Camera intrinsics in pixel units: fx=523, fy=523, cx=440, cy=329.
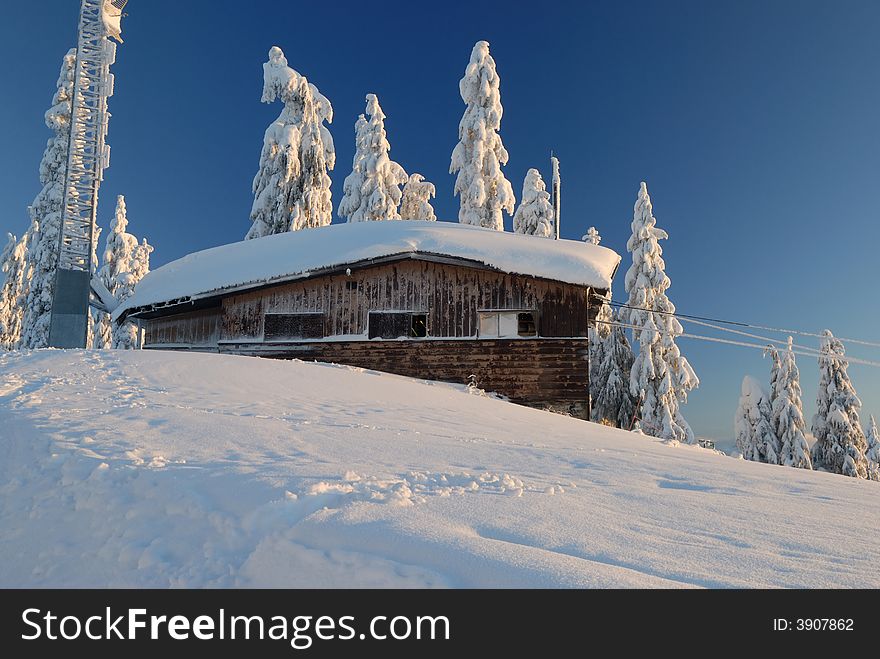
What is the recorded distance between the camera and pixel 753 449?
102 ft

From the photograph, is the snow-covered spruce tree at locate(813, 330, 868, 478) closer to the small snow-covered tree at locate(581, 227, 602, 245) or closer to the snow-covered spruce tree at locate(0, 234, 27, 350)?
the small snow-covered tree at locate(581, 227, 602, 245)

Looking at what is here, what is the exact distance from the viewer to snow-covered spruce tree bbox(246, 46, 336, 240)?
30.4 meters

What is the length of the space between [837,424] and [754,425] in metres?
4.15

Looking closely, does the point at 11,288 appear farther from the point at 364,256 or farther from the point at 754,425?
the point at 754,425

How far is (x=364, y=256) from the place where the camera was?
52.2ft

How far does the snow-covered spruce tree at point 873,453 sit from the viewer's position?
28.7 meters

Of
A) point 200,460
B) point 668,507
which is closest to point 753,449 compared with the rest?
point 668,507

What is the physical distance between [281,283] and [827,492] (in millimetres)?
Answer: 14767

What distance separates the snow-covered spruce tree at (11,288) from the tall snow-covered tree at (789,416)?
6051 cm

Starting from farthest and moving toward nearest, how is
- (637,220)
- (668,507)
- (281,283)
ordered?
1. (637,220)
2. (281,283)
3. (668,507)

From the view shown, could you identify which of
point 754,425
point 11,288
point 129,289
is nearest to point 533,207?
point 754,425

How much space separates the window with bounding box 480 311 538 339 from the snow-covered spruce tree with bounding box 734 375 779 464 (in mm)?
22130
